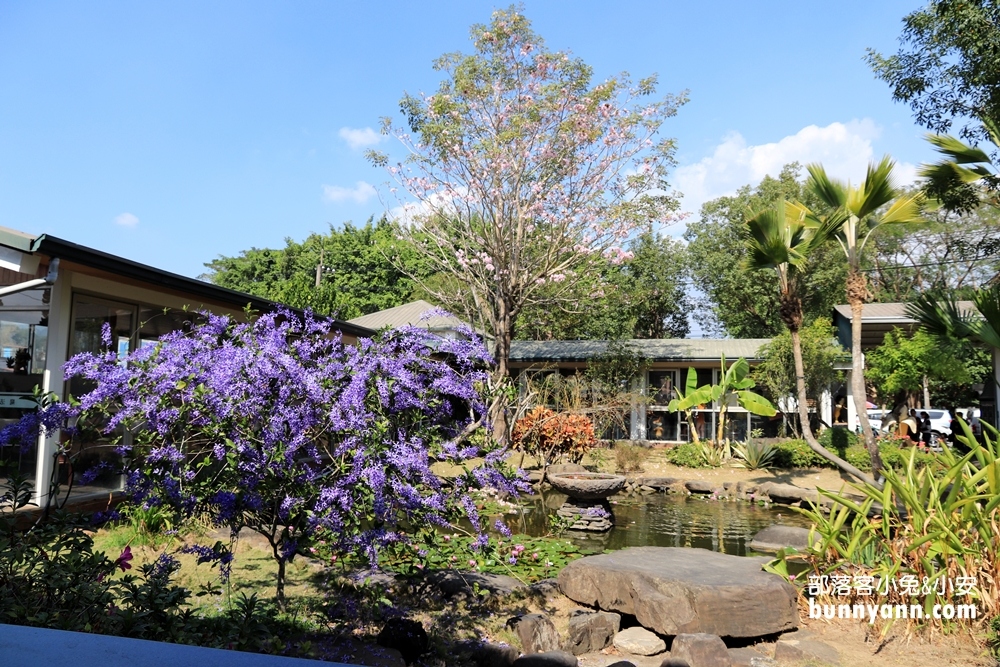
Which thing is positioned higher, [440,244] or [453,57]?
[453,57]

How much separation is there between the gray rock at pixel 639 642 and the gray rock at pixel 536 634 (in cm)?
66

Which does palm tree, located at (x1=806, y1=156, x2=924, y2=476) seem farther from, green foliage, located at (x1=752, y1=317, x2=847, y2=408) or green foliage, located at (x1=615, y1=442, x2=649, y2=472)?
green foliage, located at (x1=752, y1=317, x2=847, y2=408)

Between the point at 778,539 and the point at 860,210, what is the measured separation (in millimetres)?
6395

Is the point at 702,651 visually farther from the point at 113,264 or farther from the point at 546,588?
the point at 113,264

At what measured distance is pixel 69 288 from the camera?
9070 mm

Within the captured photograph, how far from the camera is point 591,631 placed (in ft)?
21.2

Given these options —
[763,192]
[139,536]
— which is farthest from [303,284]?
[763,192]

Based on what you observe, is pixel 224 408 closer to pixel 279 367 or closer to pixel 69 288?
pixel 279 367

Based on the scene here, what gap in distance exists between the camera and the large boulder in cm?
643

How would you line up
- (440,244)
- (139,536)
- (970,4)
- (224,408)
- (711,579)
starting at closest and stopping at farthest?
1. (224,408)
2. (711,579)
3. (139,536)
4. (970,4)
5. (440,244)

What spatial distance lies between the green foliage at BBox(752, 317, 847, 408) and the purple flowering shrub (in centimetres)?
1857

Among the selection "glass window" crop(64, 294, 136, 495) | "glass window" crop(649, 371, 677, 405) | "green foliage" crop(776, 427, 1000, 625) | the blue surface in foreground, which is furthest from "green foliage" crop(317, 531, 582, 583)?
"glass window" crop(649, 371, 677, 405)

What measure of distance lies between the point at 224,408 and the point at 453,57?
55.2ft

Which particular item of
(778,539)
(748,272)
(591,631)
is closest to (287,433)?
(591,631)
